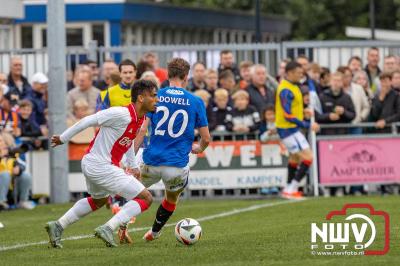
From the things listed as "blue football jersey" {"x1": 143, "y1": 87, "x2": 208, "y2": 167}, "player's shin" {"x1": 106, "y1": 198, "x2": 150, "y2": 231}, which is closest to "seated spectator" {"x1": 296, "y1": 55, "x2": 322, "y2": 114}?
"blue football jersey" {"x1": 143, "y1": 87, "x2": 208, "y2": 167}

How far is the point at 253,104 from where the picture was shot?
22609 mm

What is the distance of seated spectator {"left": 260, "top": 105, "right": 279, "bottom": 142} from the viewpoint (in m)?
22.2

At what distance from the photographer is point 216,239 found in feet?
47.4

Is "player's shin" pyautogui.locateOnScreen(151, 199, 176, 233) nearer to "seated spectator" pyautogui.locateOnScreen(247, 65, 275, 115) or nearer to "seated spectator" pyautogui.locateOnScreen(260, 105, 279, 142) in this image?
"seated spectator" pyautogui.locateOnScreen(260, 105, 279, 142)

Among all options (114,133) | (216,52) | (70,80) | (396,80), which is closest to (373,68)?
(396,80)

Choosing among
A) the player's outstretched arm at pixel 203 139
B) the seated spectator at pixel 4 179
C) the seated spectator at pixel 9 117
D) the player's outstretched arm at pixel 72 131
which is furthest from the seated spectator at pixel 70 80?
the player's outstretched arm at pixel 72 131

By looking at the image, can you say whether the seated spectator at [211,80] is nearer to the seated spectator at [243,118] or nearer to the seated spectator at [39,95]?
the seated spectator at [243,118]

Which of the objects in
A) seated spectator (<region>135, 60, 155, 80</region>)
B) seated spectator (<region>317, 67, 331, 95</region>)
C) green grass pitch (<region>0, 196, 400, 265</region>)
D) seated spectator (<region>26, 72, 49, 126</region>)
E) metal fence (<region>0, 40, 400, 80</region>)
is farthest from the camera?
metal fence (<region>0, 40, 400, 80</region>)

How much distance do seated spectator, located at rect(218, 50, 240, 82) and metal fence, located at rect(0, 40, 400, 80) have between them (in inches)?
21.3

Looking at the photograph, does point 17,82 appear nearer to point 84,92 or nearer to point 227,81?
point 84,92

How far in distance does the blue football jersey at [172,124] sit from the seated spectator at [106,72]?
24.5 ft

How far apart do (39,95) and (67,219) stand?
9210 millimetres

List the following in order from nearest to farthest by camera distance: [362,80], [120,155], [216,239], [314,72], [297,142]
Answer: [120,155], [216,239], [297,142], [362,80], [314,72]

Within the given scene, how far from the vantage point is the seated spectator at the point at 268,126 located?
22.2 m
